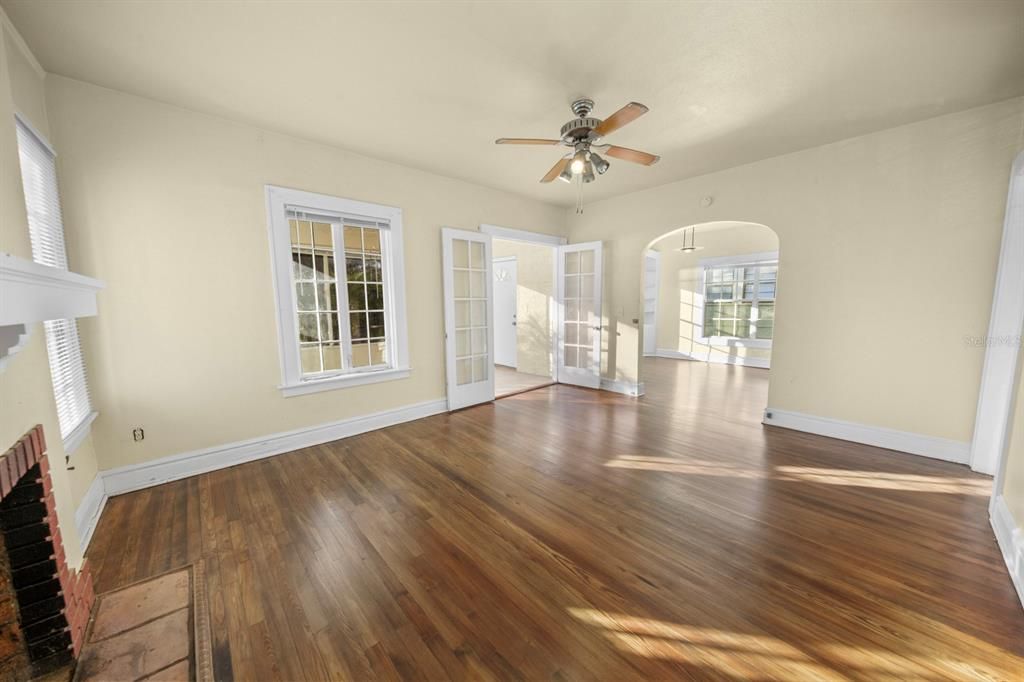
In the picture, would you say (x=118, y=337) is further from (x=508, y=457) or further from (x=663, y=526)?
(x=663, y=526)

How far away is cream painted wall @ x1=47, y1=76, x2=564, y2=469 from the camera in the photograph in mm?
2471

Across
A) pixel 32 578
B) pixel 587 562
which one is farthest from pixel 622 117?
pixel 32 578

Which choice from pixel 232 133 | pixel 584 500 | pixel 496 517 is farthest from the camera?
pixel 232 133

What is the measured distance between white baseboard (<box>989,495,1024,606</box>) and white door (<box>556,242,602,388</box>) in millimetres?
3691

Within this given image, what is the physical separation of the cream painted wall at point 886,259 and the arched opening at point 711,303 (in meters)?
2.75

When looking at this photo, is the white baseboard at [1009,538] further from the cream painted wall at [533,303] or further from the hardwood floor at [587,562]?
the cream painted wall at [533,303]

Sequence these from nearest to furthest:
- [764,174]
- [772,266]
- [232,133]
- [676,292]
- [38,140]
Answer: [38,140]
[232,133]
[764,174]
[772,266]
[676,292]

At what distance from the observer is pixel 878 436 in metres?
3.35

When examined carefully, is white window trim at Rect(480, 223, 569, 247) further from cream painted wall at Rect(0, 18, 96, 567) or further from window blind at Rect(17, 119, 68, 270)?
cream painted wall at Rect(0, 18, 96, 567)

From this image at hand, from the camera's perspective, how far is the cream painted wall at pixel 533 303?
6258 millimetres

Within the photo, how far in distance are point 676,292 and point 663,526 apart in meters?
7.52

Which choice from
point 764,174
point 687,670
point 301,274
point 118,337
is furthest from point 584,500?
point 764,174

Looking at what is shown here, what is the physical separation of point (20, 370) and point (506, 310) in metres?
6.20

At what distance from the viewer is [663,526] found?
86.5 inches
